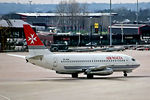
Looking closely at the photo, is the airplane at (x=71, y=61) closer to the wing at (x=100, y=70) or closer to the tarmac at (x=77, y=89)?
the wing at (x=100, y=70)

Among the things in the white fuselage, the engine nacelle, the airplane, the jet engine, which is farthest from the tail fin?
the engine nacelle

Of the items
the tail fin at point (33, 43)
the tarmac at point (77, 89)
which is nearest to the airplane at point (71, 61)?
the tail fin at point (33, 43)

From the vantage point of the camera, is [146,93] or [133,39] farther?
[133,39]

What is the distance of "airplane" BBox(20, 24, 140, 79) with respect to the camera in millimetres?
61312

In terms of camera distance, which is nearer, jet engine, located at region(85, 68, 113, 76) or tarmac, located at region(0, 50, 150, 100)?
tarmac, located at region(0, 50, 150, 100)

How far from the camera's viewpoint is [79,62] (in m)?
63.2

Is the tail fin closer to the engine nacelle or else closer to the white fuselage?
the white fuselage

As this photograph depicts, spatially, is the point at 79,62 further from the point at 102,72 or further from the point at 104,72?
the point at 104,72

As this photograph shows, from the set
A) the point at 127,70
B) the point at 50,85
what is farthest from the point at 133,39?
the point at 50,85

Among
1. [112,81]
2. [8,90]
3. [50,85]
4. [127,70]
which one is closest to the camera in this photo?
[8,90]

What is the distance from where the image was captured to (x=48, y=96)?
47438 millimetres

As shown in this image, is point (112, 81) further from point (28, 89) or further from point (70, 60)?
point (28, 89)

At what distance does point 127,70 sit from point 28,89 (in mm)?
17917

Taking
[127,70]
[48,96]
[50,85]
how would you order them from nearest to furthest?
[48,96], [50,85], [127,70]
